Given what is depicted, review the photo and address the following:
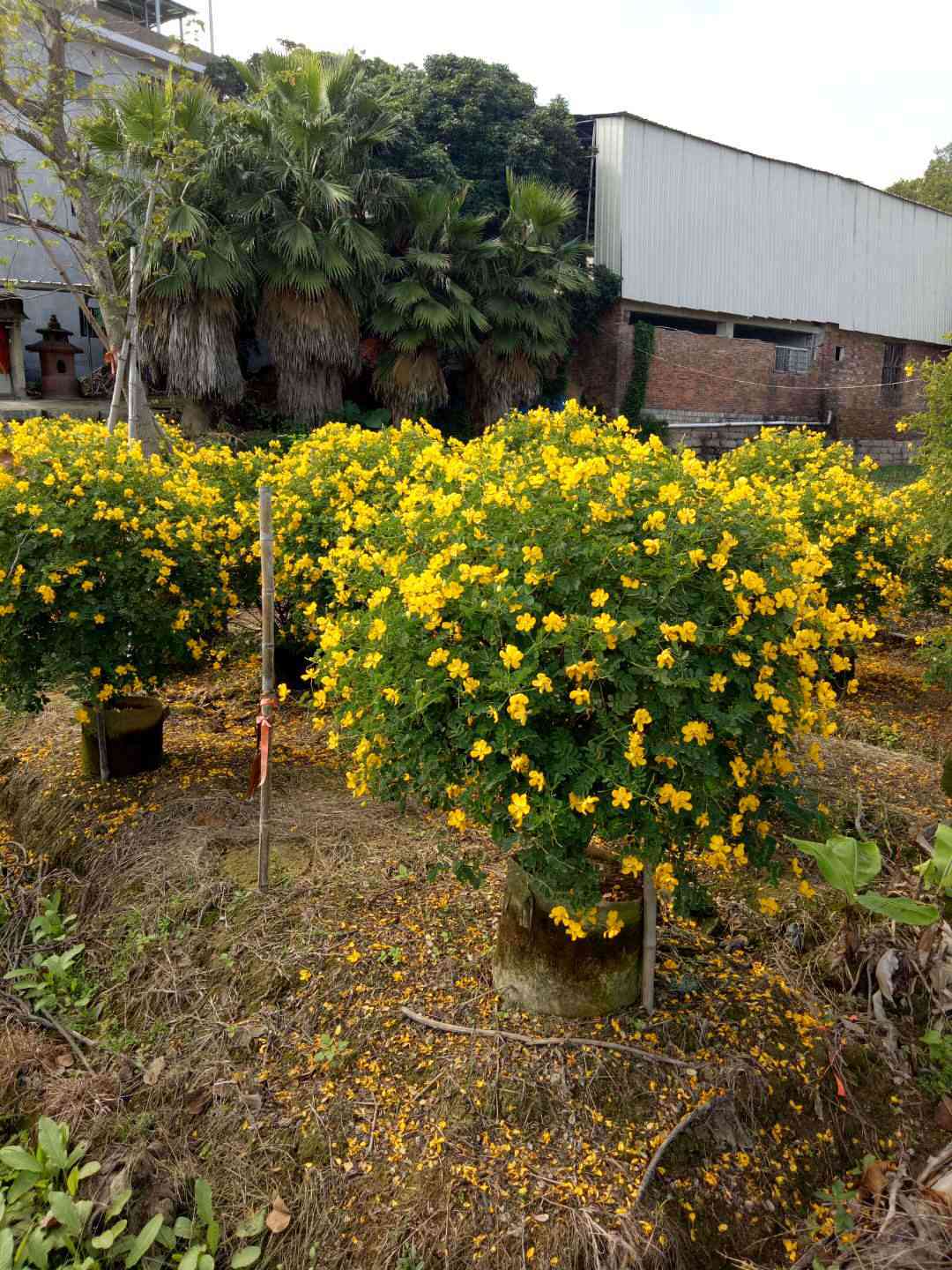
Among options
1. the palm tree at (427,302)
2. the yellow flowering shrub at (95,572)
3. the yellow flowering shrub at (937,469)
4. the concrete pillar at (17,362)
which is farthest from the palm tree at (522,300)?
the yellow flowering shrub at (95,572)

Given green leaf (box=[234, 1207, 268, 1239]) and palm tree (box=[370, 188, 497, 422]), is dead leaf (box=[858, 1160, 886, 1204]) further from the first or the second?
palm tree (box=[370, 188, 497, 422])

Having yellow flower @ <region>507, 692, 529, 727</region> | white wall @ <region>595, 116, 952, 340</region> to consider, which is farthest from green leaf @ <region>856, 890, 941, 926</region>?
white wall @ <region>595, 116, 952, 340</region>

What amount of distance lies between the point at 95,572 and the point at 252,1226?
9.28ft

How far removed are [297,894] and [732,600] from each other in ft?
7.34

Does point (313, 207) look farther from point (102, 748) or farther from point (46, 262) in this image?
point (102, 748)

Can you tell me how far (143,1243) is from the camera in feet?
8.14

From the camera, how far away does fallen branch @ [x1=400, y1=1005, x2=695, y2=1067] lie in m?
2.83

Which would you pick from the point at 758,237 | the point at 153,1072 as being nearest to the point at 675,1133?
the point at 153,1072

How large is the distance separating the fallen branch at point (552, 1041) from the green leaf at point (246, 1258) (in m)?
0.79

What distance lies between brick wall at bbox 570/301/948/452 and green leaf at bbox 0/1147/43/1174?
1715cm

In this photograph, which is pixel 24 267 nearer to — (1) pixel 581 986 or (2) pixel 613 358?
(2) pixel 613 358

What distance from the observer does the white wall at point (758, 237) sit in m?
17.8

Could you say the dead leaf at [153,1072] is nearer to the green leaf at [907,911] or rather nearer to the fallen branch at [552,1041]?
the fallen branch at [552,1041]

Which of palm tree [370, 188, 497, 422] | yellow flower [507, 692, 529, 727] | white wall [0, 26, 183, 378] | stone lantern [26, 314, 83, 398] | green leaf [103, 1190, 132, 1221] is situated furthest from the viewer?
stone lantern [26, 314, 83, 398]
